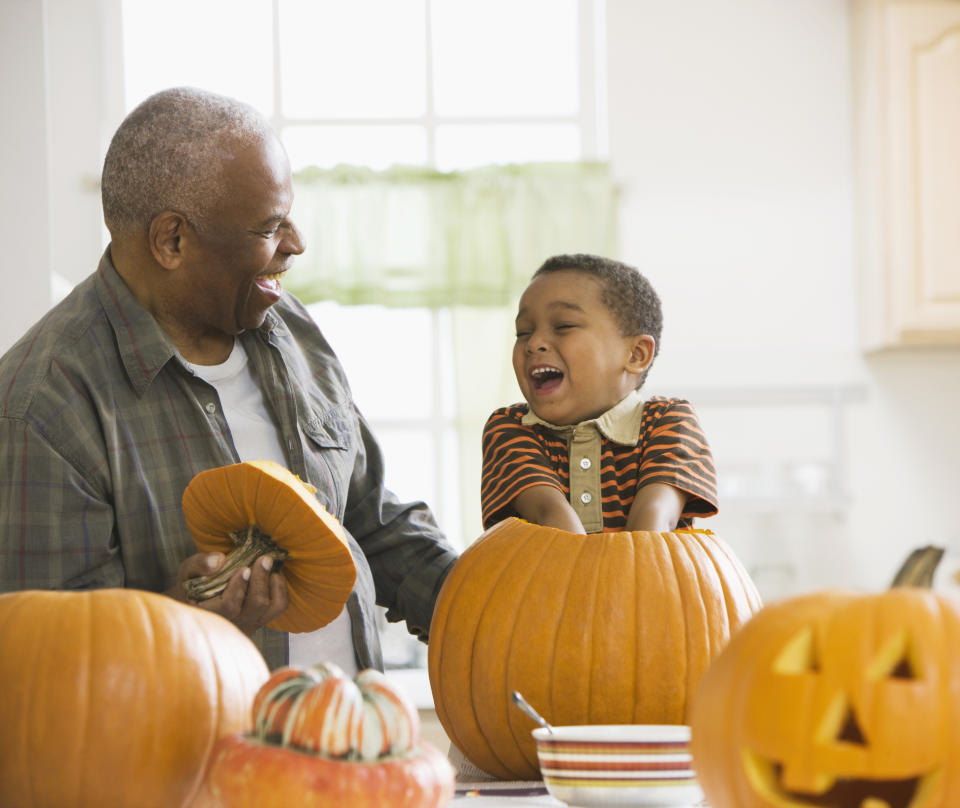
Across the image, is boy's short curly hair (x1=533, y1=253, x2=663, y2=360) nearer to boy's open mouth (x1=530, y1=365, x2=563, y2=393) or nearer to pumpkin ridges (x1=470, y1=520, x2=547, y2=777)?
boy's open mouth (x1=530, y1=365, x2=563, y2=393)

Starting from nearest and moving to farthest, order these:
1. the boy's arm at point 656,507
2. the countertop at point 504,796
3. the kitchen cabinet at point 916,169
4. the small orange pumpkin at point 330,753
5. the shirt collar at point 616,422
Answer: the small orange pumpkin at point 330,753 < the countertop at point 504,796 < the boy's arm at point 656,507 < the shirt collar at point 616,422 < the kitchen cabinet at point 916,169

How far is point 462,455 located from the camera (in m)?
3.58

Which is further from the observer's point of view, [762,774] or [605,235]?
[605,235]

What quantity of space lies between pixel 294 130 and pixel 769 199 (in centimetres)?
168

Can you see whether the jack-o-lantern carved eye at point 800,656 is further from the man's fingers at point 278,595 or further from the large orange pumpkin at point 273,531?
the man's fingers at point 278,595

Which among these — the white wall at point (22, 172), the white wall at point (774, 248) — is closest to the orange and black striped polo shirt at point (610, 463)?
the white wall at point (22, 172)

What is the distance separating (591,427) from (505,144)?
279 centimetres

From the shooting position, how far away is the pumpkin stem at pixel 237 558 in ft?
3.02

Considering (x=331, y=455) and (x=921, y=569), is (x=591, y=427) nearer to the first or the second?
(x=331, y=455)

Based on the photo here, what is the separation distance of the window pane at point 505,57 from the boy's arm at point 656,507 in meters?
2.94

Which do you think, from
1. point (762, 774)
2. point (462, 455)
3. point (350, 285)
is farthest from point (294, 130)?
point (762, 774)

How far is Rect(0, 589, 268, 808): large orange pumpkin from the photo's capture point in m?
0.65

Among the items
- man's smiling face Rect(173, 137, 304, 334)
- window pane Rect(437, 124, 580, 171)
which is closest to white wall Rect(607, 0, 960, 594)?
window pane Rect(437, 124, 580, 171)

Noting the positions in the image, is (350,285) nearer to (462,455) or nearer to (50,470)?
(462,455)
